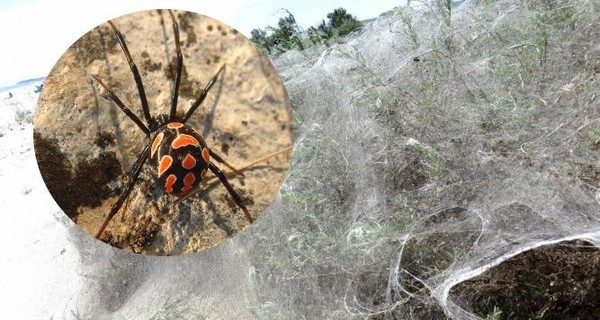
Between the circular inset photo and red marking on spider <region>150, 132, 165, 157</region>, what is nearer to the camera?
red marking on spider <region>150, 132, 165, 157</region>

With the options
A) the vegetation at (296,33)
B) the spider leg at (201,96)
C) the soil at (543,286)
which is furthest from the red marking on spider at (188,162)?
the vegetation at (296,33)

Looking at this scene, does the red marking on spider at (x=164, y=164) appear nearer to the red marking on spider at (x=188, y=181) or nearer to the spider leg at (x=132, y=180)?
the red marking on spider at (x=188, y=181)

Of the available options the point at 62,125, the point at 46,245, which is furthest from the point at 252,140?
the point at 46,245

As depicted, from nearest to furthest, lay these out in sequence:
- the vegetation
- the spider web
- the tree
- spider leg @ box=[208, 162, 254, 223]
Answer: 1. spider leg @ box=[208, 162, 254, 223]
2. the spider web
3. the vegetation
4. the tree

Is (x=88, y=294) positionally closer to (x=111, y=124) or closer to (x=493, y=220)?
(x=111, y=124)

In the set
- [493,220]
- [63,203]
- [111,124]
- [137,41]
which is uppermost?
[137,41]

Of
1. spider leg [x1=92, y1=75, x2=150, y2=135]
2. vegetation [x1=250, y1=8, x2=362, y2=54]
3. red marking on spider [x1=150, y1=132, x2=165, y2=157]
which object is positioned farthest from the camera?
vegetation [x1=250, y1=8, x2=362, y2=54]

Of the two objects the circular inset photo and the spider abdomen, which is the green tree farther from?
the spider abdomen

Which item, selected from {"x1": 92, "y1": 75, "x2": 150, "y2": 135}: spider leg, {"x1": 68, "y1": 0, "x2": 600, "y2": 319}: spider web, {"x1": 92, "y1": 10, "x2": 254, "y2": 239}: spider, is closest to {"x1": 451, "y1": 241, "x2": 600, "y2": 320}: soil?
{"x1": 68, "y1": 0, "x2": 600, "y2": 319}: spider web
